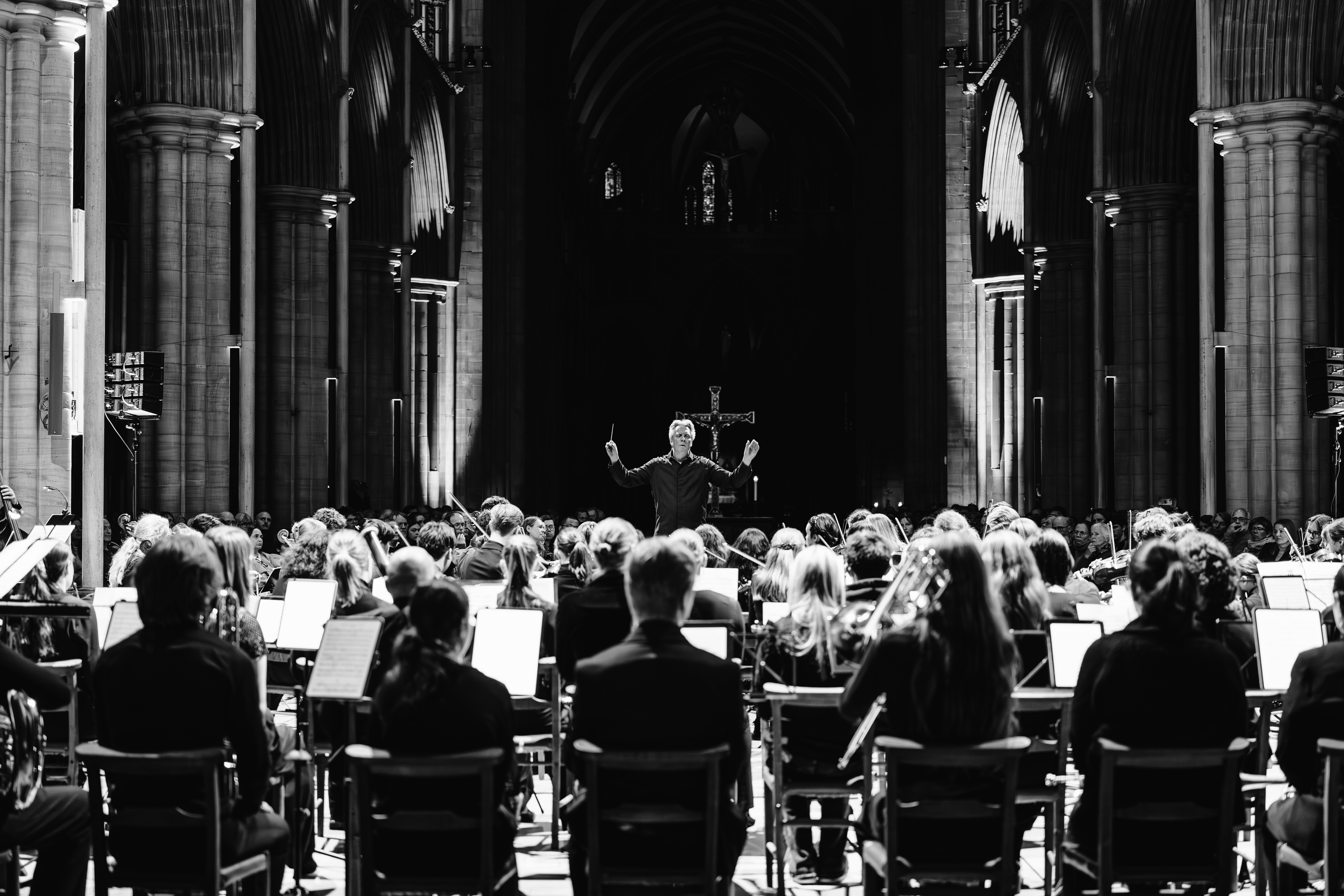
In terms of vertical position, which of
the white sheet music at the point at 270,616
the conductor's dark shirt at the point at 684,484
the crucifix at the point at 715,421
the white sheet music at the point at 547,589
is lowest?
the white sheet music at the point at 270,616

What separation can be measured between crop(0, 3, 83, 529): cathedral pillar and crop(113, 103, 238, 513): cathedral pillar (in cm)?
541

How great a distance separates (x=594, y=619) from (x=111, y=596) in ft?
9.74

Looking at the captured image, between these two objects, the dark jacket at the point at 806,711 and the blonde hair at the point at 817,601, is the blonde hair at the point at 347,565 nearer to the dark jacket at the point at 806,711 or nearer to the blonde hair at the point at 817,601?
the dark jacket at the point at 806,711

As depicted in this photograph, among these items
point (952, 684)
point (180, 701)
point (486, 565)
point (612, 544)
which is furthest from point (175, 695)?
point (486, 565)

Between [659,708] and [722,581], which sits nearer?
[659,708]

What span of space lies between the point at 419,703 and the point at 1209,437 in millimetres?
16189

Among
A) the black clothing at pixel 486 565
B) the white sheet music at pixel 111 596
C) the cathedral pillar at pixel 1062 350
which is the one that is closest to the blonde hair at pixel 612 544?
the white sheet music at pixel 111 596

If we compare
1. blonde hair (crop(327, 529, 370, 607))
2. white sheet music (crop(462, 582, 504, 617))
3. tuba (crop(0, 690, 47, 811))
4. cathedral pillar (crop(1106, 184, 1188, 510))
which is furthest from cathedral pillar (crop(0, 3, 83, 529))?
cathedral pillar (crop(1106, 184, 1188, 510))

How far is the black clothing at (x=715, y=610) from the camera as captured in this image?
335 inches

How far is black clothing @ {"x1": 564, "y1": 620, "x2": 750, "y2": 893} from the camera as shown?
5.44m

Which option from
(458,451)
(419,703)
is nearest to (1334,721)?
(419,703)

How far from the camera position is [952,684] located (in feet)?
17.6

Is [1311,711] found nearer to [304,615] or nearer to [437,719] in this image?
[437,719]

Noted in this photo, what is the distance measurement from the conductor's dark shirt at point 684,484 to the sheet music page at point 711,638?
5.65 meters
